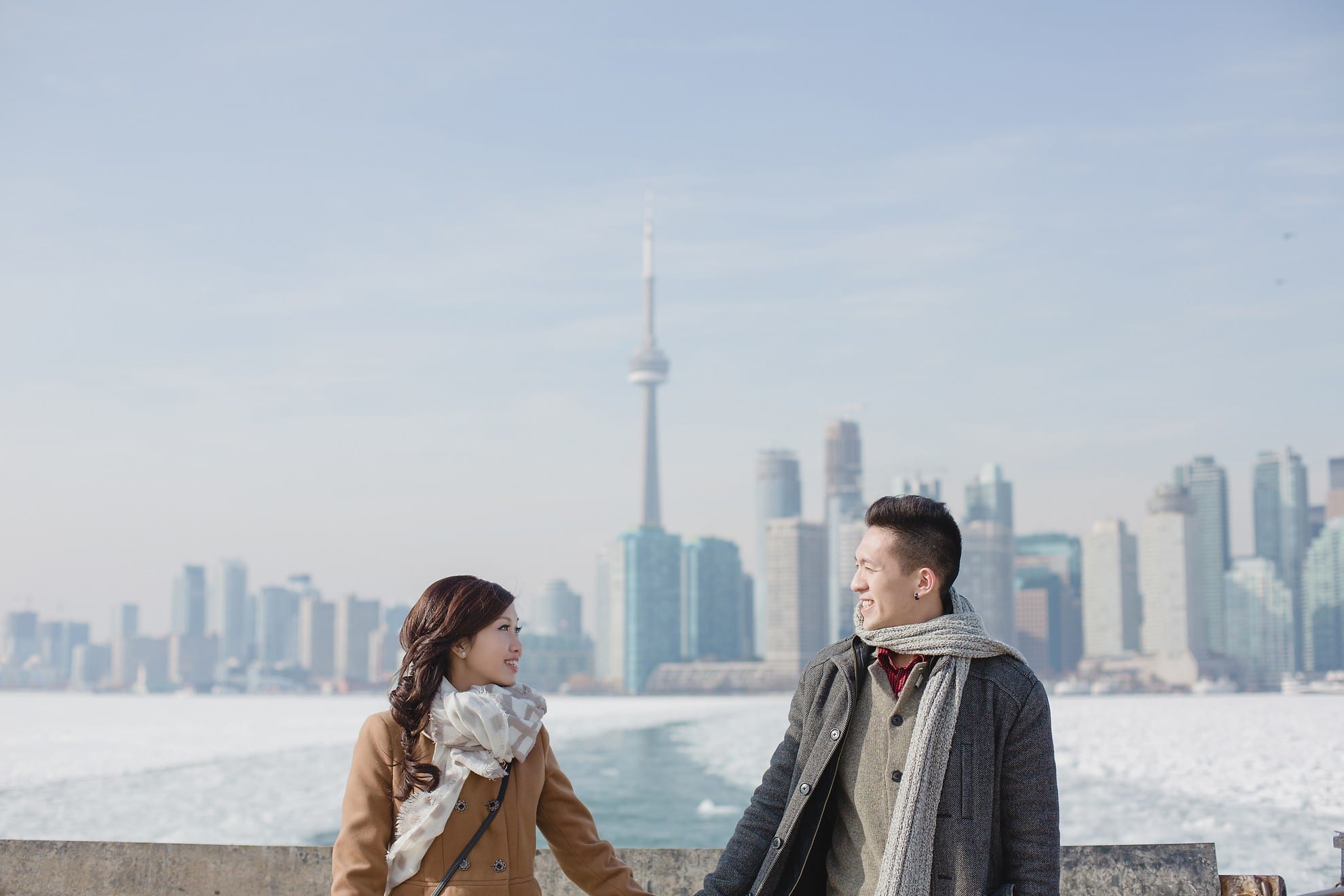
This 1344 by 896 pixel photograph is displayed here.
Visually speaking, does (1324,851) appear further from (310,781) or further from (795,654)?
(795,654)

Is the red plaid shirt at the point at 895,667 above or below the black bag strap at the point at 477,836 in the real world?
above

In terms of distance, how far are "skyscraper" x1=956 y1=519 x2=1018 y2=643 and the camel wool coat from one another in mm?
139929

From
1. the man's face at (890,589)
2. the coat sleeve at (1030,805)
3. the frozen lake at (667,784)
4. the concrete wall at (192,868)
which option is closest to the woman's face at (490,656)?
the man's face at (890,589)

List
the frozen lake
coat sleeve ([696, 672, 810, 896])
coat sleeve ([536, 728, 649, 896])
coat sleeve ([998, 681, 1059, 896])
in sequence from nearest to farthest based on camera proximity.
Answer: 1. coat sleeve ([998, 681, 1059, 896])
2. coat sleeve ([696, 672, 810, 896])
3. coat sleeve ([536, 728, 649, 896])
4. the frozen lake

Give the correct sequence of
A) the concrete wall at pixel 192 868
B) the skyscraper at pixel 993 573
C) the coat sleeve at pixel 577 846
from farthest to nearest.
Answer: the skyscraper at pixel 993 573
the concrete wall at pixel 192 868
the coat sleeve at pixel 577 846

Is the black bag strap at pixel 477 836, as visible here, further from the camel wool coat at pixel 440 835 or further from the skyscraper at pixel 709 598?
the skyscraper at pixel 709 598

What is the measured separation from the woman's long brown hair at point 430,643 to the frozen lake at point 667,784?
18.4ft

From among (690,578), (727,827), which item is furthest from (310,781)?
(690,578)

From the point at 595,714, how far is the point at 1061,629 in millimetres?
99982

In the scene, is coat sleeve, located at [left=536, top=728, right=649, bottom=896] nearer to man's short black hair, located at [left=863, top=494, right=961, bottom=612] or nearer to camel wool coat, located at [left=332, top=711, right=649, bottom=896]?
camel wool coat, located at [left=332, top=711, right=649, bottom=896]

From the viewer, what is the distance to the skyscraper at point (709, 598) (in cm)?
16925

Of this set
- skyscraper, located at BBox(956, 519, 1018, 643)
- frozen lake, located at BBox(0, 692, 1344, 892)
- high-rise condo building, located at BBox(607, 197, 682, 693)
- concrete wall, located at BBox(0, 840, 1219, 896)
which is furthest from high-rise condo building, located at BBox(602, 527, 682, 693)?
concrete wall, located at BBox(0, 840, 1219, 896)

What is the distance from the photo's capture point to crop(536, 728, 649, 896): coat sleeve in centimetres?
325

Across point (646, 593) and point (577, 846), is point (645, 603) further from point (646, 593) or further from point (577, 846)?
point (577, 846)
